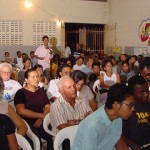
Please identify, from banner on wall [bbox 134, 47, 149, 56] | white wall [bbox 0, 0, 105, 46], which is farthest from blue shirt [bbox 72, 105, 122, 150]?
white wall [bbox 0, 0, 105, 46]

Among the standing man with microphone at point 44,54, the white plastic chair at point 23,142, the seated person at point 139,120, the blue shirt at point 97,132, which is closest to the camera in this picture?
the blue shirt at point 97,132

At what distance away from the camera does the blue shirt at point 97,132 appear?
7.27 ft

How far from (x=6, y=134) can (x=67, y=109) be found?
3.41 ft

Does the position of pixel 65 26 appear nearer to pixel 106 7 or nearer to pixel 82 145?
pixel 106 7

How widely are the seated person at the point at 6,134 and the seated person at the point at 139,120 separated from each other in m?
1.04

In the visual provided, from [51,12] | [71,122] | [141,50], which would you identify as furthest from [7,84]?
[51,12]

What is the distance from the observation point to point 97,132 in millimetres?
2236

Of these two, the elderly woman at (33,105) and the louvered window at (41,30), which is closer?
the elderly woman at (33,105)

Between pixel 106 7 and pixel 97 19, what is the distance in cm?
67

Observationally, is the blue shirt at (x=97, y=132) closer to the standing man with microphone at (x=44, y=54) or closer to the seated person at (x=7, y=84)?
the seated person at (x=7, y=84)

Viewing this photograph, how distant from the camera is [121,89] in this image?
2326 millimetres

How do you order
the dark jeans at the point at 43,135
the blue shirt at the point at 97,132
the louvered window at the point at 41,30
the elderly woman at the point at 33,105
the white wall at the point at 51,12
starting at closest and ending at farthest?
the blue shirt at the point at 97,132 < the dark jeans at the point at 43,135 < the elderly woman at the point at 33,105 < the white wall at the point at 51,12 < the louvered window at the point at 41,30

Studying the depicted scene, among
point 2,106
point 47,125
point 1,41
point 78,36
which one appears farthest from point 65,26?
point 2,106

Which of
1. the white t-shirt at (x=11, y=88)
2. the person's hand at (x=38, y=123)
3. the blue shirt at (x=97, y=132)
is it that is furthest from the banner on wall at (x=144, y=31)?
the blue shirt at (x=97, y=132)
